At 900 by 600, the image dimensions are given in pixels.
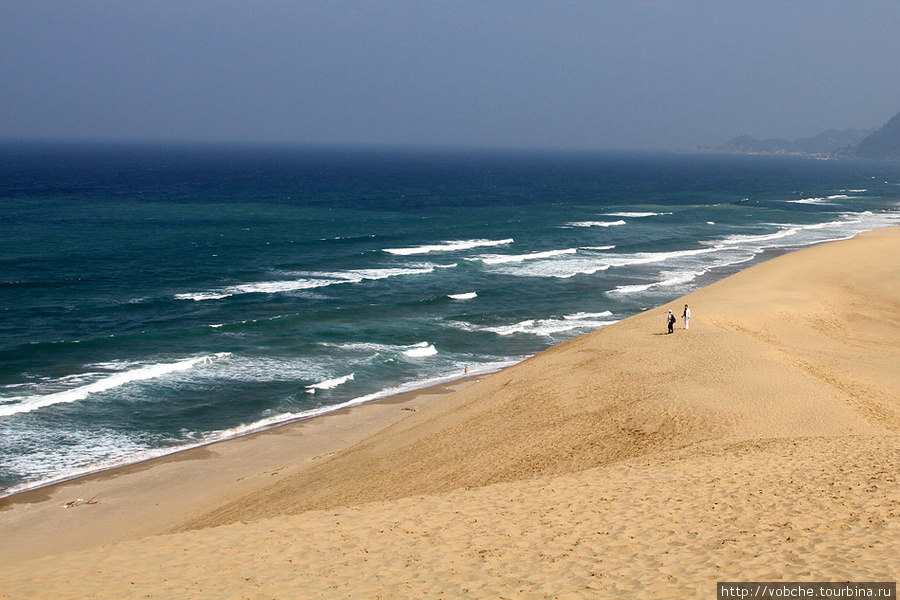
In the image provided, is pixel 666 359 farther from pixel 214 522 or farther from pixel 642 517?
pixel 214 522

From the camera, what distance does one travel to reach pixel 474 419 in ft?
76.4

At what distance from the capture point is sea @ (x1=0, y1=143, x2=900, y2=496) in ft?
96.9

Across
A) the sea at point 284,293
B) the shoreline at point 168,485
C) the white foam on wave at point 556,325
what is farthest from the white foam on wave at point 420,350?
the shoreline at point 168,485

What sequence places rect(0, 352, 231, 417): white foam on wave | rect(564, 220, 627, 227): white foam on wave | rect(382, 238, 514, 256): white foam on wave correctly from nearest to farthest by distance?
rect(0, 352, 231, 417): white foam on wave → rect(382, 238, 514, 256): white foam on wave → rect(564, 220, 627, 227): white foam on wave

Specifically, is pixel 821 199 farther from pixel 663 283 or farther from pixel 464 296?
pixel 464 296

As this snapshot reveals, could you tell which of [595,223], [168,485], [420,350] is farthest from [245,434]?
[595,223]

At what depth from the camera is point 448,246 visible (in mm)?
66750

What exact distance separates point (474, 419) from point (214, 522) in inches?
329

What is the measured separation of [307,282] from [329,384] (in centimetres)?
1946

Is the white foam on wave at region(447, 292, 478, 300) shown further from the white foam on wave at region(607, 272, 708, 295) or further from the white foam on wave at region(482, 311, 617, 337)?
the white foam on wave at region(607, 272, 708, 295)

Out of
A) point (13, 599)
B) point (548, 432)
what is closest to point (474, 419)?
point (548, 432)

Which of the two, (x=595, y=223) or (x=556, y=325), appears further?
(x=595, y=223)

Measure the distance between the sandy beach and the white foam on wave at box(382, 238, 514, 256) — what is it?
102 feet

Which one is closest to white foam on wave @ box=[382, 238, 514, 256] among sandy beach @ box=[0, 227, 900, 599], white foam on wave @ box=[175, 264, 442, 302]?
white foam on wave @ box=[175, 264, 442, 302]
